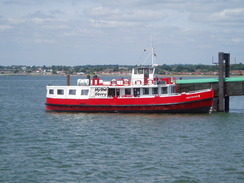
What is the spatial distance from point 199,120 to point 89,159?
1389cm

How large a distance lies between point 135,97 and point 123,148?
→ 1224cm

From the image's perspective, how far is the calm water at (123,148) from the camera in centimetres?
1995

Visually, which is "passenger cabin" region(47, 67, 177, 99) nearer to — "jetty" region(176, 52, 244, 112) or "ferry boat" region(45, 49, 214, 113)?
"ferry boat" region(45, 49, 214, 113)

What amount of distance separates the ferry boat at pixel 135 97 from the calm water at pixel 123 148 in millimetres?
829

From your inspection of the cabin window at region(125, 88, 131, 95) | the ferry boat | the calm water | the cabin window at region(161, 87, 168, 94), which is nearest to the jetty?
the calm water

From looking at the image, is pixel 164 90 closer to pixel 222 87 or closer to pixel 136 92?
pixel 136 92

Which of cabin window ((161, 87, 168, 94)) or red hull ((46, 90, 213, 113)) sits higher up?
cabin window ((161, 87, 168, 94))

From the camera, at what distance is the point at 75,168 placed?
2086cm

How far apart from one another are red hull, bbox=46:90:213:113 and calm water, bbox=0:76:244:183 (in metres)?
0.68

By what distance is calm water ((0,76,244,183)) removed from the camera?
19953 mm

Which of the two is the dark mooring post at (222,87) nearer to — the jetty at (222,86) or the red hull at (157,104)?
the jetty at (222,86)

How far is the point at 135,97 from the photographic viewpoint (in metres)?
36.8

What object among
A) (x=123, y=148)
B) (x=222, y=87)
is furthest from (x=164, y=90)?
(x=123, y=148)

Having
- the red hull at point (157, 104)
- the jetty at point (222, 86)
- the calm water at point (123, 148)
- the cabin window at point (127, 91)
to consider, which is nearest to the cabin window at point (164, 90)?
the red hull at point (157, 104)
